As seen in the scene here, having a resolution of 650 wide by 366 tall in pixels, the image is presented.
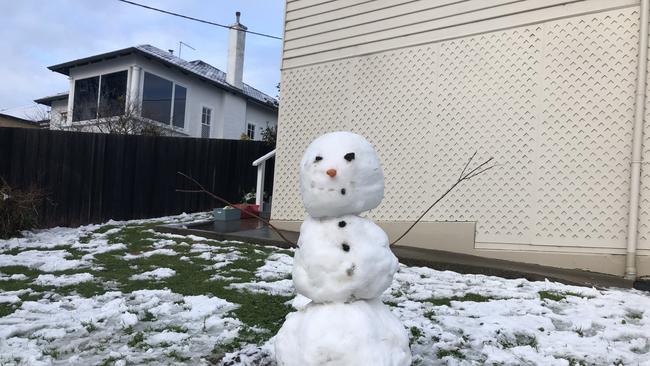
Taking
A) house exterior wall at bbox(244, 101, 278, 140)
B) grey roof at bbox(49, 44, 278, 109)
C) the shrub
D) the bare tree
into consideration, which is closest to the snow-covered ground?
the shrub

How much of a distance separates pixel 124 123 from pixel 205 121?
574 cm

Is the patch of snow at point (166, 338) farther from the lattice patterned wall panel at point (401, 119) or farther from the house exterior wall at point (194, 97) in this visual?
the house exterior wall at point (194, 97)

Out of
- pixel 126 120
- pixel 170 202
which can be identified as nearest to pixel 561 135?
pixel 170 202

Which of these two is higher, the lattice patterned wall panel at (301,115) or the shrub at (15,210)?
the lattice patterned wall panel at (301,115)

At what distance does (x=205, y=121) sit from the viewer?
19.2 meters

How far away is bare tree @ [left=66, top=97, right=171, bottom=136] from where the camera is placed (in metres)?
13.6

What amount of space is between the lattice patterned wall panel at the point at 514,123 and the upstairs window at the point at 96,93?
12231 mm

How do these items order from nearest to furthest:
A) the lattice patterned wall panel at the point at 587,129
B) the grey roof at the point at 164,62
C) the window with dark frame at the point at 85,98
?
the lattice patterned wall panel at the point at 587,129, the grey roof at the point at 164,62, the window with dark frame at the point at 85,98

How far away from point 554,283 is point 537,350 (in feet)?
6.12

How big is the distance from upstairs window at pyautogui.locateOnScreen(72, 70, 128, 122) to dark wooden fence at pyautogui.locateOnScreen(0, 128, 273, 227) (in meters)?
6.52

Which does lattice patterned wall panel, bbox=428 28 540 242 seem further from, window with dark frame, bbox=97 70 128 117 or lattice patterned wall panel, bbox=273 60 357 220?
window with dark frame, bbox=97 70 128 117

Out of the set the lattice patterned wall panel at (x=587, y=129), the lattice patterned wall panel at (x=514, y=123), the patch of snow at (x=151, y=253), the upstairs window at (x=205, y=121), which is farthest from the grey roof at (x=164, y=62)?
the lattice patterned wall panel at (x=587, y=129)

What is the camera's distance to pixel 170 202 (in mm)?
10812

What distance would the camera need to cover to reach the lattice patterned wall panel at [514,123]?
536cm
